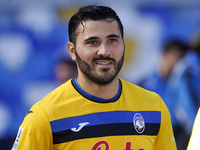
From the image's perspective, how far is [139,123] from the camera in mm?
1807

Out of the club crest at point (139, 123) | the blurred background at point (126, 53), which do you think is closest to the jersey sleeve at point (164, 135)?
the club crest at point (139, 123)

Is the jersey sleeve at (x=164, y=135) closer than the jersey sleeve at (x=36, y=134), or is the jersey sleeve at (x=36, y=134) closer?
the jersey sleeve at (x=36, y=134)

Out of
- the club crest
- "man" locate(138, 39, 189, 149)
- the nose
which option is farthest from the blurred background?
the nose

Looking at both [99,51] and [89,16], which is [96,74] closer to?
[99,51]

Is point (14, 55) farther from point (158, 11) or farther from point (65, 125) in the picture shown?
point (65, 125)

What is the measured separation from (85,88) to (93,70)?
173 millimetres

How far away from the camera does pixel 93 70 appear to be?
1.68 metres

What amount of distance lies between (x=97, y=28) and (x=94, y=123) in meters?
0.63

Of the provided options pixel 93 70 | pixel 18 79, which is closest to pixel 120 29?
pixel 93 70

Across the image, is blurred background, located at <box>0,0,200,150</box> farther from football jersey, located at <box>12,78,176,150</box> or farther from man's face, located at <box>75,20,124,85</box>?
man's face, located at <box>75,20,124,85</box>

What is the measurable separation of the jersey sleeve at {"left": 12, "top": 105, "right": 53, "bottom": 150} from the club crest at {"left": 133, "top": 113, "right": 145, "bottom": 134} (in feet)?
1.96

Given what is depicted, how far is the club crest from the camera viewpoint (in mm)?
1785

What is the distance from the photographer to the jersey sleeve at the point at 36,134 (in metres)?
1.55

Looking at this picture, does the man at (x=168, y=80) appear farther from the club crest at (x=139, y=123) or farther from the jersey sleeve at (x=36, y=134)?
the jersey sleeve at (x=36, y=134)
